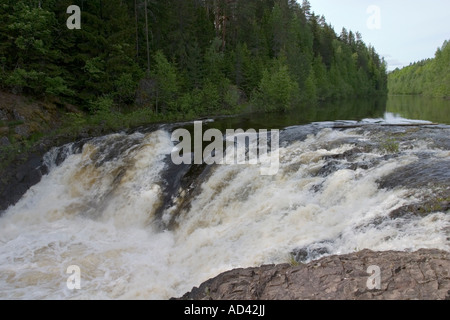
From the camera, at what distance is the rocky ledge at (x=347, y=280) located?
404cm

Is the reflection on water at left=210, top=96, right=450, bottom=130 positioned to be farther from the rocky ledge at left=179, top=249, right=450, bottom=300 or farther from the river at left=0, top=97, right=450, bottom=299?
the rocky ledge at left=179, top=249, right=450, bottom=300

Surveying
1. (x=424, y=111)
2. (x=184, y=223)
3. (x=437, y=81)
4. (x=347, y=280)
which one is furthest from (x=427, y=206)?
(x=437, y=81)

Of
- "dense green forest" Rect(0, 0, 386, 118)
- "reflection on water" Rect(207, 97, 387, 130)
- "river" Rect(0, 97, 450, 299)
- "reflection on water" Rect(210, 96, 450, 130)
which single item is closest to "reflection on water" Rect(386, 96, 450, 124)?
"reflection on water" Rect(210, 96, 450, 130)

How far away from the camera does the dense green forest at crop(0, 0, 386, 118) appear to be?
782 inches

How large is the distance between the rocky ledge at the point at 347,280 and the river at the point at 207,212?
30.7 inches

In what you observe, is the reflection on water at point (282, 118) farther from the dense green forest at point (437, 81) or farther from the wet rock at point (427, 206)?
the dense green forest at point (437, 81)

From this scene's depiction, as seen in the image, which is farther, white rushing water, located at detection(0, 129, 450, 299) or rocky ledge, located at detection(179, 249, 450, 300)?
white rushing water, located at detection(0, 129, 450, 299)

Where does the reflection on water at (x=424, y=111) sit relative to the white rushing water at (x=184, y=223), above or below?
above

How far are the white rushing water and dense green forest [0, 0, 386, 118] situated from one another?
10.4 meters

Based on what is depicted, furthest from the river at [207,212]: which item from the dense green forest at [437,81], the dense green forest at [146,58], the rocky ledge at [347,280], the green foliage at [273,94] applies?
the dense green forest at [437,81]

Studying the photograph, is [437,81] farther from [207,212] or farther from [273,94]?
[207,212]

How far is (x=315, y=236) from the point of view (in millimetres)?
6906

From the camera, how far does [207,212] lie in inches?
402

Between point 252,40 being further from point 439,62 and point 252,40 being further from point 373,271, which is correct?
point 439,62
